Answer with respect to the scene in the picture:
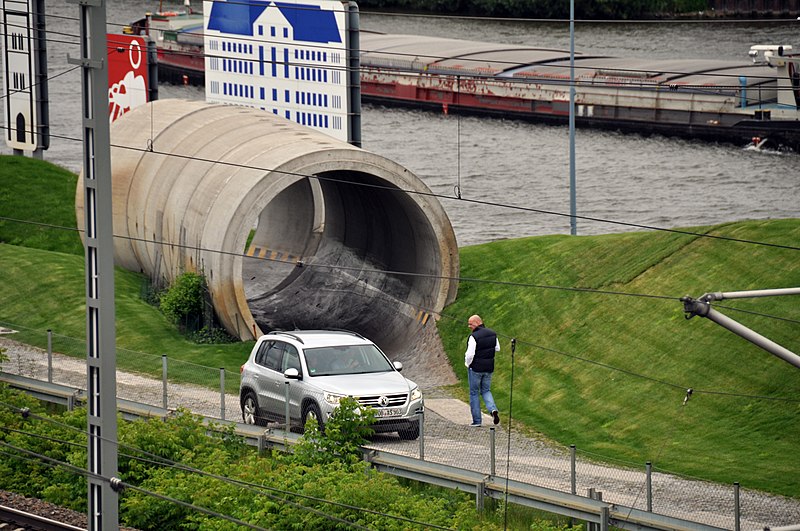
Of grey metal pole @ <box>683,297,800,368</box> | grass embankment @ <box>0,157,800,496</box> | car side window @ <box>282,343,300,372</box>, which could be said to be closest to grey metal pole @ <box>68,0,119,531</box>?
grey metal pole @ <box>683,297,800,368</box>

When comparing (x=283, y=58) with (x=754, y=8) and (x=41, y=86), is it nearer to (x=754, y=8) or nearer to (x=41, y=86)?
(x=41, y=86)

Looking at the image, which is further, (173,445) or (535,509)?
(173,445)

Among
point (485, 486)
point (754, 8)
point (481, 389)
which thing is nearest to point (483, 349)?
point (481, 389)

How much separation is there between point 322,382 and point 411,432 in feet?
5.27

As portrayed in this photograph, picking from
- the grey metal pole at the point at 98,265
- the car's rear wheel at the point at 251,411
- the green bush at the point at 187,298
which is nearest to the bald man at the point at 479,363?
the car's rear wheel at the point at 251,411

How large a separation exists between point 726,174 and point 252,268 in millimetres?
31139

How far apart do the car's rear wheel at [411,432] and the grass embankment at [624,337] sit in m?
2.67

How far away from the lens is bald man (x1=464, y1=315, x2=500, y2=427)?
2123cm

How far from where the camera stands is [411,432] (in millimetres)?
19688

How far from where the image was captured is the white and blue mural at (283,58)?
33531 mm

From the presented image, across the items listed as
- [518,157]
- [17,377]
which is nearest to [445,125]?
[518,157]

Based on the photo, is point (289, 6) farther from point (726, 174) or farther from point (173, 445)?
point (726, 174)

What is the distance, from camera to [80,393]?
2275 cm

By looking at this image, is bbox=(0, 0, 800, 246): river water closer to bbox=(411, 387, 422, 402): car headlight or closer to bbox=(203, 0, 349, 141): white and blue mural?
bbox=(203, 0, 349, 141): white and blue mural
